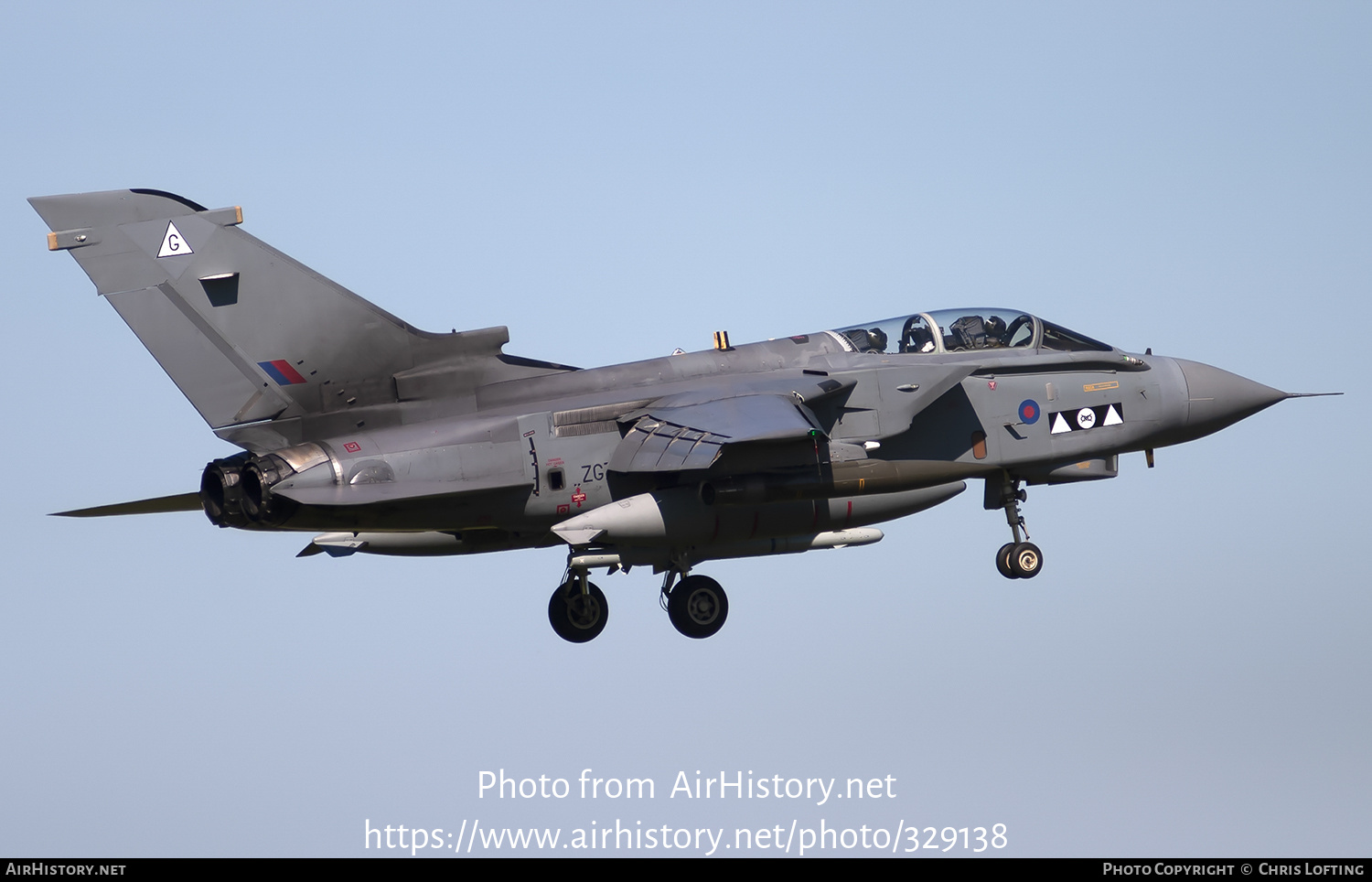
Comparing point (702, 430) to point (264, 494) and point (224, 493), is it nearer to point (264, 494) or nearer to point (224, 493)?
point (264, 494)

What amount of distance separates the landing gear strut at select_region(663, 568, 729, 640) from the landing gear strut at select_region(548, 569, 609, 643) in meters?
0.90

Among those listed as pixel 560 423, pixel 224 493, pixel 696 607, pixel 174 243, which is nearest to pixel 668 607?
pixel 696 607

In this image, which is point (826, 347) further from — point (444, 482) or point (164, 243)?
point (164, 243)

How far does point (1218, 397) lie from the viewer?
73.1 feet

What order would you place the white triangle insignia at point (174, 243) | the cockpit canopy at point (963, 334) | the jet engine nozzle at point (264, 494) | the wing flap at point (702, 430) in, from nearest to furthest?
the jet engine nozzle at point (264, 494), the wing flap at point (702, 430), the white triangle insignia at point (174, 243), the cockpit canopy at point (963, 334)

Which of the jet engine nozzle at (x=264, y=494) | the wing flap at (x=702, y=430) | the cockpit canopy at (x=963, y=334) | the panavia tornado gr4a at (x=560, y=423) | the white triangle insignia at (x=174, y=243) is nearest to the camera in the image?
the jet engine nozzle at (x=264, y=494)

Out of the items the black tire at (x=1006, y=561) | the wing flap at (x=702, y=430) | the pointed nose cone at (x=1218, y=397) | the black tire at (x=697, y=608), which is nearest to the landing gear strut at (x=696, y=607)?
the black tire at (x=697, y=608)

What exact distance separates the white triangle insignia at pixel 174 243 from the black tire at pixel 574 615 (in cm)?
585

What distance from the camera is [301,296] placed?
61.5 ft

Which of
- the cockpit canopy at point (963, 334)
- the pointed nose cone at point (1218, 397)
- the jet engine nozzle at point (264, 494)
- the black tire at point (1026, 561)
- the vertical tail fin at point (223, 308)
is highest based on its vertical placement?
the vertical tail fin at point (223, 308)

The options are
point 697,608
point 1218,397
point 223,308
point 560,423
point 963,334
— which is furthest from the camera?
point 1218,397

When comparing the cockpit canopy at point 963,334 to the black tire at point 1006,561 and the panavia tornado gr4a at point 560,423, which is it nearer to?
the panavia tornado gr4a at point 560,423

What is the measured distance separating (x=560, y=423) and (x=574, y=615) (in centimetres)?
284

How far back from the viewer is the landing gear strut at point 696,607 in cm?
2083
